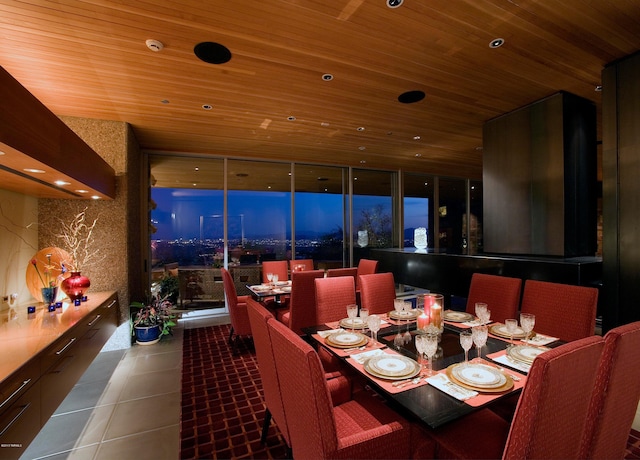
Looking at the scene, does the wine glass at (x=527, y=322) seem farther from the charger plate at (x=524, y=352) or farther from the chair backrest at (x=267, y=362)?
the chair backrest at (x=267, y=362)

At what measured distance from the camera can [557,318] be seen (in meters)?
2.16

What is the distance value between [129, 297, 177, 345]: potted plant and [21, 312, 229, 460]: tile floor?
413 mm

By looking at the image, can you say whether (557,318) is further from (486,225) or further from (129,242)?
(129,242)

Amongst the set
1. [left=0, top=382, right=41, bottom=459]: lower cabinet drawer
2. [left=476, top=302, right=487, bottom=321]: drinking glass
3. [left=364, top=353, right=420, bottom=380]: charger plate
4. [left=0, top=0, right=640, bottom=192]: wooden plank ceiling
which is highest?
[left=0, top=0, right=640, bottom=192]: wooden plank ceiling

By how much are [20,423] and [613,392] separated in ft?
8.83

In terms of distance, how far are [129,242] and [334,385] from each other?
11.3 feet

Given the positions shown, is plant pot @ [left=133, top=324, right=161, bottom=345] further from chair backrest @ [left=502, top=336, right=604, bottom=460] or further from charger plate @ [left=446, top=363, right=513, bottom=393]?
chair backrest @ [left=502, top=336, right=604, bottom=460]

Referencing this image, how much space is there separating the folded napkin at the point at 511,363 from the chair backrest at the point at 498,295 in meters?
0.99

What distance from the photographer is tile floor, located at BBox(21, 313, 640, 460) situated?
1936mm

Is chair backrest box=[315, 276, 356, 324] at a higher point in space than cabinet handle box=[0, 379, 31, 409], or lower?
higher

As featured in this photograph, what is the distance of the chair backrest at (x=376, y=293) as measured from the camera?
2852 millimetres

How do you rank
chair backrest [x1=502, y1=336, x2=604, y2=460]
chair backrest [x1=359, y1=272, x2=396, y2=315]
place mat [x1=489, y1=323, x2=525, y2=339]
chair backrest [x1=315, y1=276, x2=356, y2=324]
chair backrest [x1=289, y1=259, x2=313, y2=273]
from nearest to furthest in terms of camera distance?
chair backrest [x1=502, y1=336, x2=604, y2=460], place mat [x1=489, y1=323, x2=525, y2=339], chair backrest [x1=315, y1=276, x2=356, y2=324], chair backrest [x1=359, y1=272, x2=396, y2=315], chair backrest [x1=289, y1=259, x2=313, y2=273]

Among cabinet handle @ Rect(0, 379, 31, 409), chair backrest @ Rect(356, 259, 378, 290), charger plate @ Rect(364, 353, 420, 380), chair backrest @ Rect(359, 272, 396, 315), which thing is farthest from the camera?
chair backrest @ Rect(356, 259, 378, 290)

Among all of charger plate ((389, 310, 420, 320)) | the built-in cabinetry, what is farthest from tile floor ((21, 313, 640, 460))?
charger plate ((389, 310, 420, 320))
